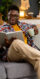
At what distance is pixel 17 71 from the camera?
1341mm

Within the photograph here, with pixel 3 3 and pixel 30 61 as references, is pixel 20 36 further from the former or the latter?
pixel 3 3

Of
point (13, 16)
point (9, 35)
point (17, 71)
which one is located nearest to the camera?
point (17, 71)

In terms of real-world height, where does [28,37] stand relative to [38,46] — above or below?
above

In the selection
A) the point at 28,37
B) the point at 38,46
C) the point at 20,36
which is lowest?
the point at 38,46

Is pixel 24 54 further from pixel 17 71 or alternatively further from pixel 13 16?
pixel 13 16

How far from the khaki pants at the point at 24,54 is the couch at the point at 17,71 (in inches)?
2.5

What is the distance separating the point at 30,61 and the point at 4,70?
0.24 metres

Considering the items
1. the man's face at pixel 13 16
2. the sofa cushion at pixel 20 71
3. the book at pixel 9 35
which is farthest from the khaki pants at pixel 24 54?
the man's face at pixel 13 16

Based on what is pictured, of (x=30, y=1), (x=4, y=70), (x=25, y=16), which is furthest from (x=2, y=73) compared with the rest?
(x=30, y=1)

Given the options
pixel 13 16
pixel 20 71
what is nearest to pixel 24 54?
pixel 20 71

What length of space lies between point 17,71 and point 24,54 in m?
0.17

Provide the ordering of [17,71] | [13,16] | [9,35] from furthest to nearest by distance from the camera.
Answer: [13,16] → [9,35] → [17,71]

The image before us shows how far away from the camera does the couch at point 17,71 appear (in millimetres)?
1294

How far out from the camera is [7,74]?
4.26ft
